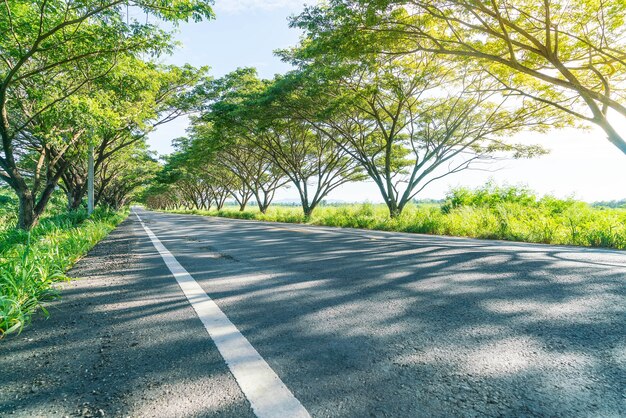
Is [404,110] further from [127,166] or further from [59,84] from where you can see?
[127,166]

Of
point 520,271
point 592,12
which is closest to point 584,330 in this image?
point 520,271

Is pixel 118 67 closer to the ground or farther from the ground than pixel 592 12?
closer to the ground

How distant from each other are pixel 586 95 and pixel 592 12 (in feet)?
7.78

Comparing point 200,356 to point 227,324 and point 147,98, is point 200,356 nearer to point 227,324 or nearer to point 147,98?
point 227,324

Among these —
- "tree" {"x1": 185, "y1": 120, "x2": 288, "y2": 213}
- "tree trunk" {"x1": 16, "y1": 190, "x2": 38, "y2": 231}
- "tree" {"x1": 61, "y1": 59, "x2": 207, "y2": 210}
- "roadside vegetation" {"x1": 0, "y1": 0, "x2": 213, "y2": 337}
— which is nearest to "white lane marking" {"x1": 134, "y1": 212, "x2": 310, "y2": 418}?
"roadside vegetation" {"x1": 0, "y1": 0, "x2": 213, "y2": 337}

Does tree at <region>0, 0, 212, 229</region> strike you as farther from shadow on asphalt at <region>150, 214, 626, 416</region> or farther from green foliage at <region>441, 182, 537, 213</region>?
green foliage at <region>441, 182, 537, 213</region>

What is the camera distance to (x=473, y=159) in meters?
18.2

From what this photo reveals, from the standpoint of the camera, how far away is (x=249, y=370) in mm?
1871

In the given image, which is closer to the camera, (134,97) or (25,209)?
(25,209)

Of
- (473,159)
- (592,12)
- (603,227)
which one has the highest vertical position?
(592,12)

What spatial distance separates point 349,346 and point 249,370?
0.69 meters

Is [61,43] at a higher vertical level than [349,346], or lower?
higher

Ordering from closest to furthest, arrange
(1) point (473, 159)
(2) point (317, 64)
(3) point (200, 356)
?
1. (3) point (200, 356)
2. (2) point (317, 64)
3. (1) point (473, 159)

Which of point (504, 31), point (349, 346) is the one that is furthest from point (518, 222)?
point (349, 346)
